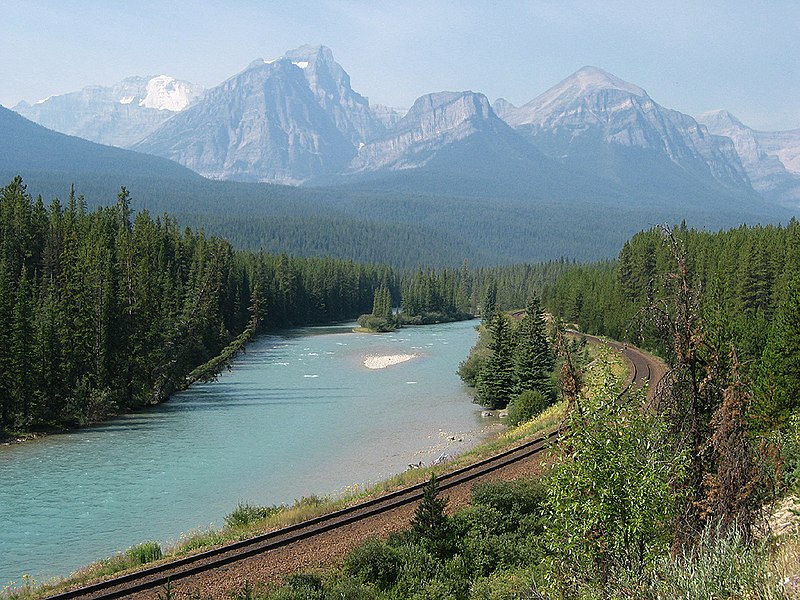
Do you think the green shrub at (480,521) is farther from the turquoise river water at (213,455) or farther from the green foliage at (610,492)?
the turquoise river water at (213,455)

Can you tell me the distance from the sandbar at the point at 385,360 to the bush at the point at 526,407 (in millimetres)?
31090

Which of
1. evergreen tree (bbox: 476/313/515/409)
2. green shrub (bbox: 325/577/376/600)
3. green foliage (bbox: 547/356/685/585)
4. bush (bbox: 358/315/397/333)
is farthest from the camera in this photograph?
bush (bbox: 358/315/397/333)

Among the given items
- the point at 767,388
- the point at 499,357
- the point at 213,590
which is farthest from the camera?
the point at 499,357

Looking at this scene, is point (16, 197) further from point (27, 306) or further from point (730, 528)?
point (730, 528)

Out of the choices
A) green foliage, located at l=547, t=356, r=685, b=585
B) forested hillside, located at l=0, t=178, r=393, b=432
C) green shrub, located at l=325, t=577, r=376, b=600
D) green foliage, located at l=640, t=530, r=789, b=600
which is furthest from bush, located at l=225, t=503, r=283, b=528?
forested hillside, located at l=0, t=178, r=393, b=432

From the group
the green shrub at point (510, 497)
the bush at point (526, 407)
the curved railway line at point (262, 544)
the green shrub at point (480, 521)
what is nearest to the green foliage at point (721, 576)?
the curved railway line at point (262, 544)

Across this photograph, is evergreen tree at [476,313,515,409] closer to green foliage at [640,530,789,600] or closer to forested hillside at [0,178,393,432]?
forested hillside at [0,178,393,432]

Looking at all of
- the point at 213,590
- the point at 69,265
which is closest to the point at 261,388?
the point at 69,265

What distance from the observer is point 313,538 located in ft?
77.8

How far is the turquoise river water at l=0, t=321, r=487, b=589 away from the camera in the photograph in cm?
3047

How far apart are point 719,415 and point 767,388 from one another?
28.5 m

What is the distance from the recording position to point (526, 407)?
51406 millimetres

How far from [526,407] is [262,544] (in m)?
30.8

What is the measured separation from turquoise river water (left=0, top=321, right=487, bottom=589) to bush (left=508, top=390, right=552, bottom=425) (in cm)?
214
